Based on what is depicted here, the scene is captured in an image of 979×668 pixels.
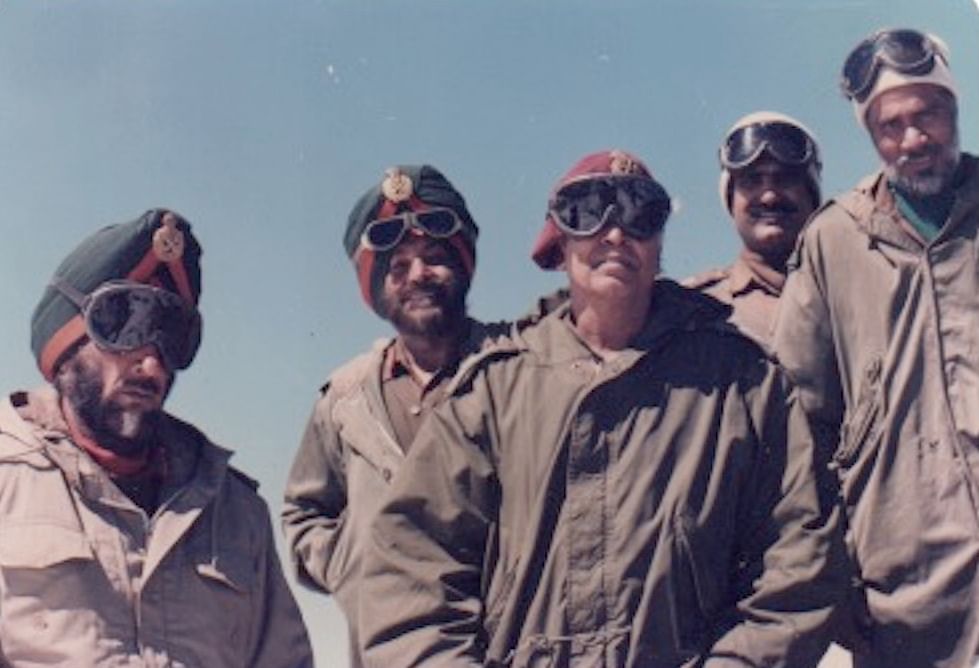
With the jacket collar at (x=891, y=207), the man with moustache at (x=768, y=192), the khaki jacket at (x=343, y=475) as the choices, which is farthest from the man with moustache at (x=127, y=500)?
the jacket collar at (x=891, y=207)

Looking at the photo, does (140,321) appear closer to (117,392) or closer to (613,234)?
(117,392)

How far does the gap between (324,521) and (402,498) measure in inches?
60.5

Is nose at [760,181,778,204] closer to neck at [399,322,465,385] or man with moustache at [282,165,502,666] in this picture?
man with moustache at [282,165,502,666]

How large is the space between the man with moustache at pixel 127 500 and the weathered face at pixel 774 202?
87.5 inches

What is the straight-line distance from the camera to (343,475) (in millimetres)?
5711

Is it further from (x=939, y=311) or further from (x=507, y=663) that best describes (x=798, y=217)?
(x=507, y=663)

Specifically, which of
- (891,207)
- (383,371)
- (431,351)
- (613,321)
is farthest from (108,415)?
(891,207)

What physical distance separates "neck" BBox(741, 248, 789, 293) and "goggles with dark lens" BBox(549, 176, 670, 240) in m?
1.37

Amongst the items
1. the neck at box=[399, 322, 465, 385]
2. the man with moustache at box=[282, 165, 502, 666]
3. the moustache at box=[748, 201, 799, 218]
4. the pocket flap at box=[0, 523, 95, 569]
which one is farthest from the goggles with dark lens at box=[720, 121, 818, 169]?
the pocket flap at box=[0, 523, 95, 569]

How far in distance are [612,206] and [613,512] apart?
975 millimetres

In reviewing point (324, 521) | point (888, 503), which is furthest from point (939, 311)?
point (324, 521)

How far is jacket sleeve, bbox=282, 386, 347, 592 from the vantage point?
222 inches

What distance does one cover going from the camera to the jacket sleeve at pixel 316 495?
563 centimetres

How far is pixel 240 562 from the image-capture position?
5098 millimetres
